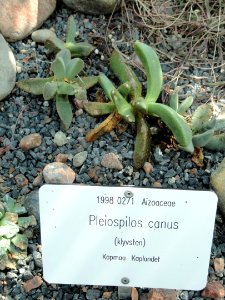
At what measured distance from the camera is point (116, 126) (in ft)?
6.32

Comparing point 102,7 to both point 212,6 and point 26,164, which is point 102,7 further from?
point 26,164

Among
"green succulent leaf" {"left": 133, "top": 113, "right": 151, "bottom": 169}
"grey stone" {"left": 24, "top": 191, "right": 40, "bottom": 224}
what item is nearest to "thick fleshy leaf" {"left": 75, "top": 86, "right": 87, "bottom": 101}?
"green succulent leaf" {"left": 133, "top": 113, "right": 151, "bottom": 169}

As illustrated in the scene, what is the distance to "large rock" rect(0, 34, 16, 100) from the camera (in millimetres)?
1991

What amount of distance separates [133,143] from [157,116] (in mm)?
117

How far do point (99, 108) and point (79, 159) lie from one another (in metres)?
0.18

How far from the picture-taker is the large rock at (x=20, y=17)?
211cm

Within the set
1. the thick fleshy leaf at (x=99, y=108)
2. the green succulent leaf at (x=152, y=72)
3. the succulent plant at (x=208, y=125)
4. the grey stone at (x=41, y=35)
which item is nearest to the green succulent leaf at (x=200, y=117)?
the succulent plant at (x=208, y=125)

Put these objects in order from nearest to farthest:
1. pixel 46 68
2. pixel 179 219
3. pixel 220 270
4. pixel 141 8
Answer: pixel 179 219, pixel 220 270, pixel 46 68, pixel 141 8

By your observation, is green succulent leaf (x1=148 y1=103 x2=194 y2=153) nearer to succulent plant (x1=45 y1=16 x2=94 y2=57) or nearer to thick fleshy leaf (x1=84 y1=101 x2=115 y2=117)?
thick fleshy leaf (x1=84 y1=101 x2=115 y2=117)

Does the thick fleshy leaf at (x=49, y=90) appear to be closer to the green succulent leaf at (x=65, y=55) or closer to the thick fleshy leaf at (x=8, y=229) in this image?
the green succulent leaf at (x=65, y=55)

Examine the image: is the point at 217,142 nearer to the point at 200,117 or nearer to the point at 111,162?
the point at 200,117

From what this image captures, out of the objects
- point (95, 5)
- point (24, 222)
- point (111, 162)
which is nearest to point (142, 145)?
point (111, 162)

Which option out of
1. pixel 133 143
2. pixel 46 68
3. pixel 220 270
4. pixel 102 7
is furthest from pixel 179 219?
pixel 102 7

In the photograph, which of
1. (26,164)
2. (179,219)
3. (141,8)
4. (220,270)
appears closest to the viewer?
(179,219)
